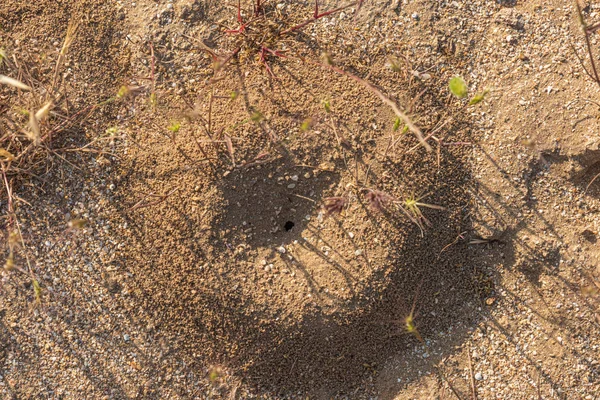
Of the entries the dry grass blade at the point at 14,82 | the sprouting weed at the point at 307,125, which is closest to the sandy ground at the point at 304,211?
the sprouting weed at the point at 307,125

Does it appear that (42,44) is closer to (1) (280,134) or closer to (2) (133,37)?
(2) (133,37)

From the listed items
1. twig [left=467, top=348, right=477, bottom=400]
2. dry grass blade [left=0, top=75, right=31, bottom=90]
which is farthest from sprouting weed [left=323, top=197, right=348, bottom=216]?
dry grass blade [left=0, top=75, right=31, bottom=90]

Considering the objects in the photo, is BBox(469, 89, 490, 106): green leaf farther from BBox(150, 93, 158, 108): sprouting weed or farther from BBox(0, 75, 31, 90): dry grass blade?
BBox(0, 75, 31, 90): dry grass blade

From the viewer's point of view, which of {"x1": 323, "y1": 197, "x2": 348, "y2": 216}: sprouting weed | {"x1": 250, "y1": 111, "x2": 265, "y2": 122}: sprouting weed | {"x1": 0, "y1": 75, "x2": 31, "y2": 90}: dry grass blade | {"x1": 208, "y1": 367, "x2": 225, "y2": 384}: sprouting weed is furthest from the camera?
{"x1": 208, "y1": 367, "x2": 225, "y2": 384}: sprouting weed

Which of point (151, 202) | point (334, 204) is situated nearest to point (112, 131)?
point (151, 202)

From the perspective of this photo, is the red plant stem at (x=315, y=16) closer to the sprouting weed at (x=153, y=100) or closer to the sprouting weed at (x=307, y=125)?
the sprouting weed at (x=307, y=125)
